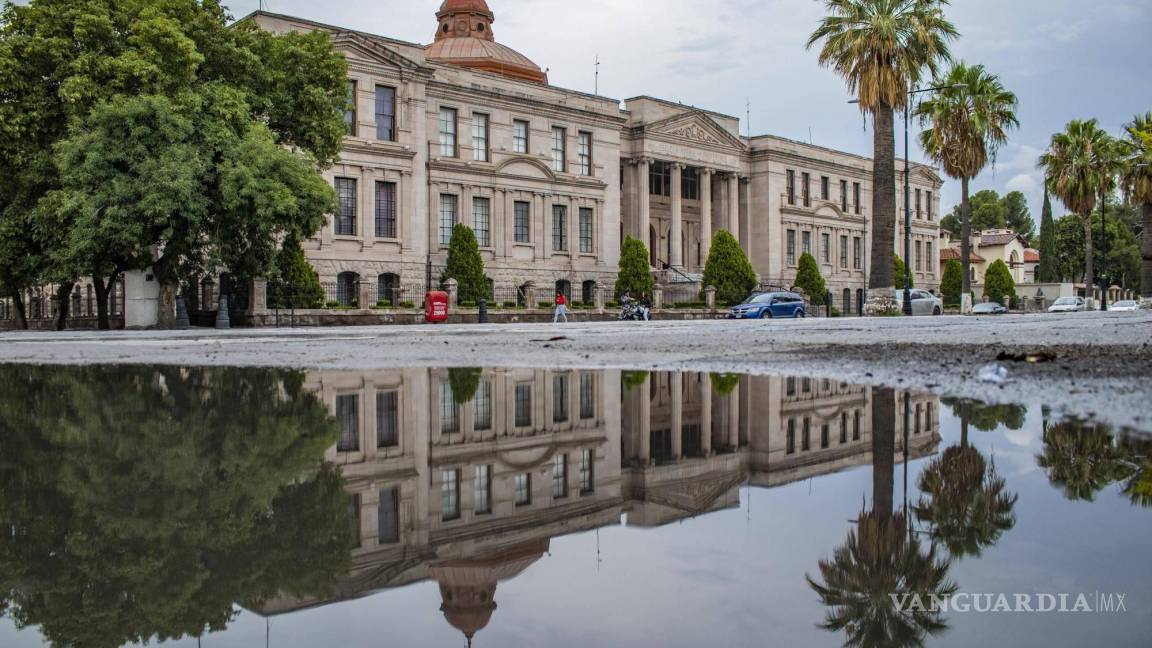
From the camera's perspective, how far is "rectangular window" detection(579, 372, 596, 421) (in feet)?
18.9

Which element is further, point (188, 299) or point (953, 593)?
point (188, 299)

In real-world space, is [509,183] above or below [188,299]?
above

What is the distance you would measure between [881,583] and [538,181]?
48619 millimetres

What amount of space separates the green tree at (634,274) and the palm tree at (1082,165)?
28.1 m

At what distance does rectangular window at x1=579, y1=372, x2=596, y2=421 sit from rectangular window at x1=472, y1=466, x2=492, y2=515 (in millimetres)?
1772

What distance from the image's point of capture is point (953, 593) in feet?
6.97

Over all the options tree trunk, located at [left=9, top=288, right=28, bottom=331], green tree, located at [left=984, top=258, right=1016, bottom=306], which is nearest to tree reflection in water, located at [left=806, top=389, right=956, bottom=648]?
tree trunk, located at [left=9, top=288, right=28, bottom=331]

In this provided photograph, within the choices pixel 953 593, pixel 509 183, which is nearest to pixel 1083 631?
pixel 953 593

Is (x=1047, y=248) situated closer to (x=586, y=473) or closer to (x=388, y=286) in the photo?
(x=388, y=286)

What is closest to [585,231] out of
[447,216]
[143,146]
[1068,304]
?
[447,216]

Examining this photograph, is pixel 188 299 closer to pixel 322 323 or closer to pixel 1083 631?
pixel 322 323

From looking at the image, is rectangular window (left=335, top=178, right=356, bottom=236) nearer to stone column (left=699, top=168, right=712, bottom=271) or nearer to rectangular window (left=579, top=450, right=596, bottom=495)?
stone column (left=699, top=168, right=712, bottom=271)

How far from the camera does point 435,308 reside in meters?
35.8

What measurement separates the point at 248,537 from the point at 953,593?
1.85m
